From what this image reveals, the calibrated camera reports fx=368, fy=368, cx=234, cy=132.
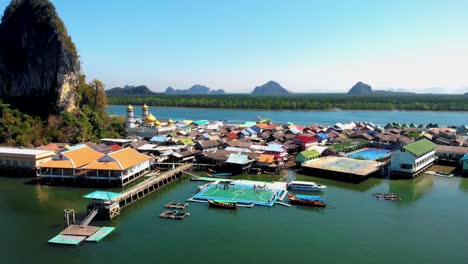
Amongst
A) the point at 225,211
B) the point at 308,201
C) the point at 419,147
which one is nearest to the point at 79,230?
the point at 225,211

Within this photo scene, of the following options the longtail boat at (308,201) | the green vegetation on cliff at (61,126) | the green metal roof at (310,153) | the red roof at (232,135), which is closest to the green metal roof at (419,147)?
the green metal roof at (310,153)

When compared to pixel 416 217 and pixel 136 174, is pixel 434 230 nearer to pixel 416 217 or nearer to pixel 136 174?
pixel 416 217

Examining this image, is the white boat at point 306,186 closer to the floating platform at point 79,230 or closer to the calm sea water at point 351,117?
the floating platform at point 79,230

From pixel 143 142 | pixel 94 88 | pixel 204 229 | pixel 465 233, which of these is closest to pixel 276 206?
pixel 204 229

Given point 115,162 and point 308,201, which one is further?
point 115,162

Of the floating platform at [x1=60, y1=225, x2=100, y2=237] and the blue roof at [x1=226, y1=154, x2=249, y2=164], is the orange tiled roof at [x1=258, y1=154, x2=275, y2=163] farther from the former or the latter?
the floating platform at [x1=60, y1=225, x2=100, y2=237]

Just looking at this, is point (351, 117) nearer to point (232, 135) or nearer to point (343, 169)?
point (232, 135)
